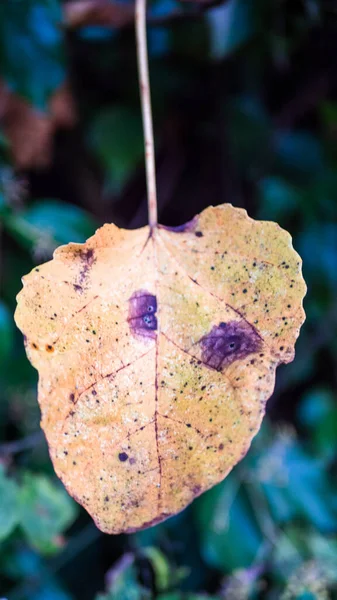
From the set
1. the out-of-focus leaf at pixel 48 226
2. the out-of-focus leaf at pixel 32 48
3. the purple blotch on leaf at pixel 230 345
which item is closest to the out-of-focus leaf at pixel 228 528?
the out-of-focus leaf at pixel 48 226

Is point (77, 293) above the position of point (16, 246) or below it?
above

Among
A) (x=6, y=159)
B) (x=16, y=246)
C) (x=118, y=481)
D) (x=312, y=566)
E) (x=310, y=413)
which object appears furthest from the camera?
(x=310, y=413)

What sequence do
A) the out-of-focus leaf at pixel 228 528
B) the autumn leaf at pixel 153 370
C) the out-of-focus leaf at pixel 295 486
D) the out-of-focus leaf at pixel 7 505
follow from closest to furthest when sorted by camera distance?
the autumn leaf at pixel 153 370, the out-of-focus leaf at pixel 7 505, the out-of-focus leaf at pixel 228 528, the out-of-focus leaf at pixel 295 486

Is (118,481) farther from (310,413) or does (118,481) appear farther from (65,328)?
(310,413)

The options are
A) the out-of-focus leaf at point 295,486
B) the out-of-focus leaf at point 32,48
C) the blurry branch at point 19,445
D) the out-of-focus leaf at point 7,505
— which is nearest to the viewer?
the out-of-focus leaf at point 7,505

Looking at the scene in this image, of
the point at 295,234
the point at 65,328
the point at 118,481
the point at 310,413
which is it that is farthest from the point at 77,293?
the point at 310,413

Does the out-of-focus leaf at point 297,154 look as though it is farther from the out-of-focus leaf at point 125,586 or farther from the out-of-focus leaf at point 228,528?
the out-of-focus leaf at point 125,586

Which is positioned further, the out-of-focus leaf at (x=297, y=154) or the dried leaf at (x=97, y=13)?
the out-of-focus leaf at (x=297, y=154)

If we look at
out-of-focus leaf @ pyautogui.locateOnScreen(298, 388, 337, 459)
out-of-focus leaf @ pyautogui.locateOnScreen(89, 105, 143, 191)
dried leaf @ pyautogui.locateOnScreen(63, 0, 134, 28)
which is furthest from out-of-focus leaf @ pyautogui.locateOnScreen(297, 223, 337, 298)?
dried leaf @ pyautogui.locateOnScreen(63, 0, 134, 28)
